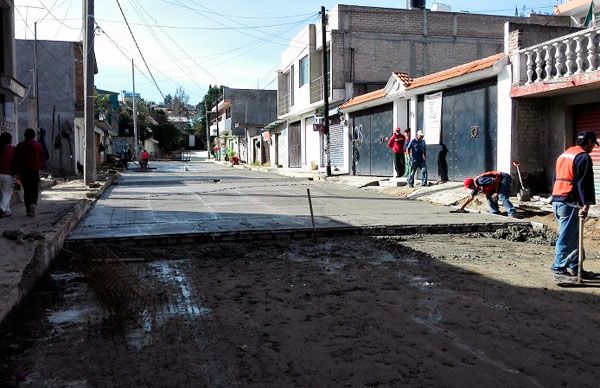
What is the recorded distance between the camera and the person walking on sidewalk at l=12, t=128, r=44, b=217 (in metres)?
10.1

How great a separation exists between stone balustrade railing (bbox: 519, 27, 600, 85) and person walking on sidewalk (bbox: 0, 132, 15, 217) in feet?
35.9

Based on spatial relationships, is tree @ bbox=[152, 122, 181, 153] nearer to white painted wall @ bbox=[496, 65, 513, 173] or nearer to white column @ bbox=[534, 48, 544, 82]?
white painted wall @ bbox=[496, 65, 513, 173]

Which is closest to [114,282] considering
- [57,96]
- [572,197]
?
[572,197]

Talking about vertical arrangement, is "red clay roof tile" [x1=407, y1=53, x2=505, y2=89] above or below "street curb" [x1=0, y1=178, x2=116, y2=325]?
above

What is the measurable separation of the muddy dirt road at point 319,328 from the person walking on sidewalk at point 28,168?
11.7 feet

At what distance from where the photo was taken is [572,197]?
6.16 metres

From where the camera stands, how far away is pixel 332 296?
222 inches

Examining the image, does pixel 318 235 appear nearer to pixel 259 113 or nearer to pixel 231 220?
pixel 231 220

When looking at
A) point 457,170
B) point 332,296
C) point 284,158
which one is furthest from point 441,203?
point 284,158

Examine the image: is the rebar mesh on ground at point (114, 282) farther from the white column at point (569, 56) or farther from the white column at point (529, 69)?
the white column at point (529, 69)

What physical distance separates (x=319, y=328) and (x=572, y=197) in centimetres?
337

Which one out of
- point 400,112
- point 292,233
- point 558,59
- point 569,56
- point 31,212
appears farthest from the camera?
point 400,112

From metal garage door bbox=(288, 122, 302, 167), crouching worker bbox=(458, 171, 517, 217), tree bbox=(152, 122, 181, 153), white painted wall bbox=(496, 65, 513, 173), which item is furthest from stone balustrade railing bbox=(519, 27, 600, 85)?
tree bbox=(152, 122, 181, 153)

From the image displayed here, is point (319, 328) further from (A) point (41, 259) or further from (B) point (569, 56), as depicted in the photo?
(B) point (569, 56)
